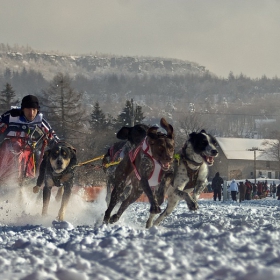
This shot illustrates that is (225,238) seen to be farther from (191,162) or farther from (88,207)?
(88,207)

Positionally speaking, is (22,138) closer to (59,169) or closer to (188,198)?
(59,169)

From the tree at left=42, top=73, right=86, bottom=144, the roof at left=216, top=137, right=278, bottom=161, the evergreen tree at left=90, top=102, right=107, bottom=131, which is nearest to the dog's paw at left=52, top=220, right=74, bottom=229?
the tree at left=42, top=73, right=86, bottom=144

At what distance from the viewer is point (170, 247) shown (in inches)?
187

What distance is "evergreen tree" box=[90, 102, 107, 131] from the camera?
5839cm

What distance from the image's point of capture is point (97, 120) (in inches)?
2328

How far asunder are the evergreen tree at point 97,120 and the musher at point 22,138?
157 ft

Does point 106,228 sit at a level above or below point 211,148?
below

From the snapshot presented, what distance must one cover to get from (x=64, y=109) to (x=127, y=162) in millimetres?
40564

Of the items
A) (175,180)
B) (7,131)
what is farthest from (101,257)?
(7,131)

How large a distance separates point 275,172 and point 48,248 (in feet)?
298

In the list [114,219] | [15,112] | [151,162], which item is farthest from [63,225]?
[15,112]

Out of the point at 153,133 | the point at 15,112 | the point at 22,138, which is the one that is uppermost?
the point at 15,112

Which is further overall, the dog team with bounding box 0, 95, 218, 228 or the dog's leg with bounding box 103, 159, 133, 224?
the dog's leg with bounding box 103, 159, 133, 224

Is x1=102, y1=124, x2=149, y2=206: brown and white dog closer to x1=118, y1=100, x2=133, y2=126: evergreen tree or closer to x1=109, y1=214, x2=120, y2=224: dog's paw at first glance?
x1=109, y1=214, x2=120, y2=224: dog's paw
